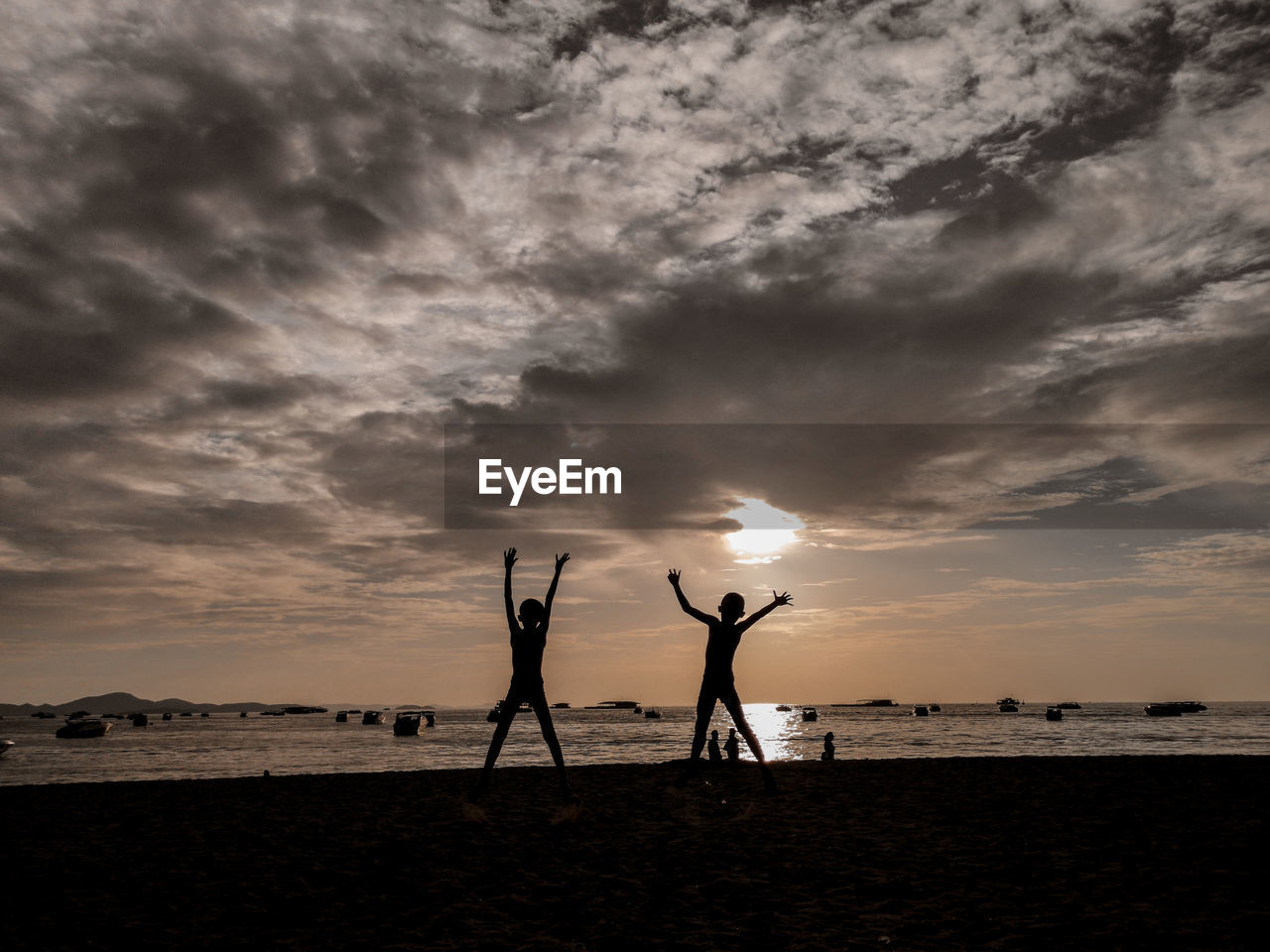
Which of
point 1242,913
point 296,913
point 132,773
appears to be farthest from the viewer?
point 132,773

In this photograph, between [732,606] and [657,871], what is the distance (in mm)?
3687

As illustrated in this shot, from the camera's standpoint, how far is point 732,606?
11.5 meters

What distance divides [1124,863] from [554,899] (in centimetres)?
629

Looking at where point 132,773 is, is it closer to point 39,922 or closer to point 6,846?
point 6,846

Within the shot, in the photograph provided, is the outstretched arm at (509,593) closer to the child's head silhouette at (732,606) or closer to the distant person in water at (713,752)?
the child's head silhouette at (732,606)

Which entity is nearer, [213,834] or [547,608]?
[547,608]

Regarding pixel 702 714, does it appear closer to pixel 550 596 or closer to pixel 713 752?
pixel 550 596

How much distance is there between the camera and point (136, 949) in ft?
21.2

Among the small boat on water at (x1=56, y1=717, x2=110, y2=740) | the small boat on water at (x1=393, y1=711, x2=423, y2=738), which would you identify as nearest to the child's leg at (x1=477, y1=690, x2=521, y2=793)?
the small boat on water at (x1=393, y1=711, x2=423, y2=738)

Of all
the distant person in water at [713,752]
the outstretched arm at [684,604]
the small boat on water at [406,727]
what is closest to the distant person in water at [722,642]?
the outstretched arm at [684,604]

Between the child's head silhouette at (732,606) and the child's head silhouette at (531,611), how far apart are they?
2561 millimetres

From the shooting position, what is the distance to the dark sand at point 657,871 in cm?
668

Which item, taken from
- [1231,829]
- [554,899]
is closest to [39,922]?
[554,899]

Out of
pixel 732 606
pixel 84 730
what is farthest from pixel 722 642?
pixel 84 730
